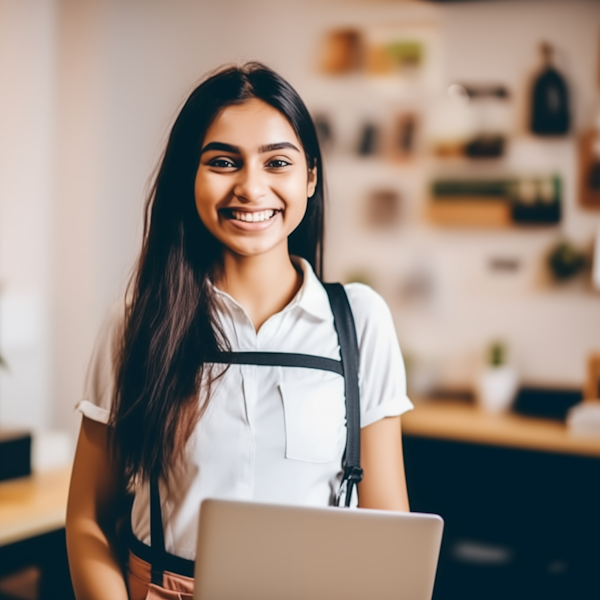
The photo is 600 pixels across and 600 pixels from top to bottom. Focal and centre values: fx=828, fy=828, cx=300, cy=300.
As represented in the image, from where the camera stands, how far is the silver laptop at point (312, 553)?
97 cm

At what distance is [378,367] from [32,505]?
1210 mm

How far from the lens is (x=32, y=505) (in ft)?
6.79

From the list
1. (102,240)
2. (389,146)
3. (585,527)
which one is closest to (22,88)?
(102,240)

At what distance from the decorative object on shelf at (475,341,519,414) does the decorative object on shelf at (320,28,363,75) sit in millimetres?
1480

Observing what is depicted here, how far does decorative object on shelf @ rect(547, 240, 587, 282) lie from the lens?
3.49 metres

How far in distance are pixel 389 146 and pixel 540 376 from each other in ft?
4.10

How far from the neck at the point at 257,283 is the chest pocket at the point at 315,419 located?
0.43 feet

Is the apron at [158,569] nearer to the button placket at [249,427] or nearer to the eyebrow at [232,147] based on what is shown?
the button placket at [249,427]

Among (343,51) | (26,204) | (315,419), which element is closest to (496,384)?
(343,51)

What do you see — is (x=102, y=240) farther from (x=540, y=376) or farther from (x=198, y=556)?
(x=198, y=556)

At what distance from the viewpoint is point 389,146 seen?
3861mm

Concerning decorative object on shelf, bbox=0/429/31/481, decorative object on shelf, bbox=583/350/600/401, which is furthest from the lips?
decorative object on shelf, bbox=583/350/600/401

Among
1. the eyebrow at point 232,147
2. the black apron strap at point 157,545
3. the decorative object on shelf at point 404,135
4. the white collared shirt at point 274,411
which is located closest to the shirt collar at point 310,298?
the white collared shirt at point 274,411

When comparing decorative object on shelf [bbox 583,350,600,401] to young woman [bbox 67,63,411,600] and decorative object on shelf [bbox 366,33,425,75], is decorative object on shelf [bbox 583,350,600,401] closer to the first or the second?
decorative object on shelf [bbox 366,33,425,75]
